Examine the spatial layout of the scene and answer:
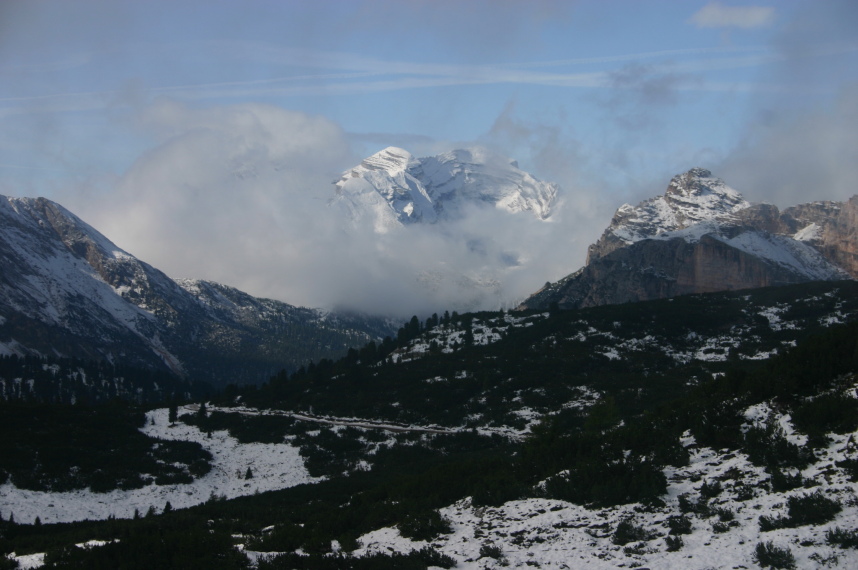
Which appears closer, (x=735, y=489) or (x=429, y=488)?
(x=735, y=489)

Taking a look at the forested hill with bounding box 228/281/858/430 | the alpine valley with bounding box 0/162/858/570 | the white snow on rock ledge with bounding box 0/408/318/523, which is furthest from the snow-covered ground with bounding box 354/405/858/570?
the forested hill with bounding box 228/281/858/430

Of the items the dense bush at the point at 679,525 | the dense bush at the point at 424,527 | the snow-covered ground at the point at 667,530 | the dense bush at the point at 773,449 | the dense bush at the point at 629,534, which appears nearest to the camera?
the snow-covered ground at the point at 667,530

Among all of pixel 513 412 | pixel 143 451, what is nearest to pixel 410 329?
pixel 513 412

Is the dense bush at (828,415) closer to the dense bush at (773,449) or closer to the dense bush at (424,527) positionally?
the dense bush at (773,449)

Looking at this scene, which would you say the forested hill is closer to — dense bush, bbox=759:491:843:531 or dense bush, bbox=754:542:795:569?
dense bush, bbox=759:491:843:531

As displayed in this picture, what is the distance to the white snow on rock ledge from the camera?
59.9m

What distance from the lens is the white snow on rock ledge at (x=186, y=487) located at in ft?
196

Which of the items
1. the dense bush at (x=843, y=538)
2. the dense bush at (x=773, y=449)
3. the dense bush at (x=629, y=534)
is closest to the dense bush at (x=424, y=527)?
the dense bush at (x=629, y=534)

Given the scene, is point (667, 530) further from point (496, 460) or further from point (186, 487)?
point (186, 487)

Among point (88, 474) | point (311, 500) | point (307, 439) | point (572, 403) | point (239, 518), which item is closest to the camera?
point (239, 518)

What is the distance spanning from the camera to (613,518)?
30.1 meters

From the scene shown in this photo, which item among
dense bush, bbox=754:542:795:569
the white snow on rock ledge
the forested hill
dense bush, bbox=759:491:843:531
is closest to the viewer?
dense bush, bbox=754:542:795:569

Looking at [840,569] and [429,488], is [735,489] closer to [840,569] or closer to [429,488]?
[840,569]

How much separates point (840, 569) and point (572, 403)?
77.7 metres
